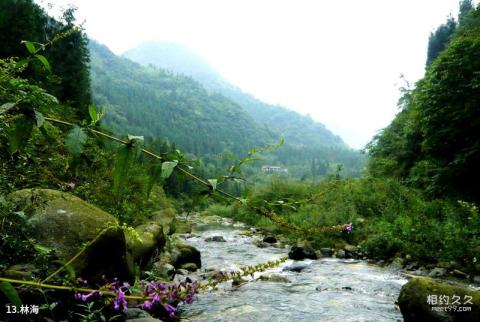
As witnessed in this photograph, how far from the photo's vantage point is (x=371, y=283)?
10.0m

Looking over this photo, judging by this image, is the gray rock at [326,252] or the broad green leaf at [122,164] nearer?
the broad green leaf at [122,164]

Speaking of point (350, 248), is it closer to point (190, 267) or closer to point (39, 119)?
point (190, 267)

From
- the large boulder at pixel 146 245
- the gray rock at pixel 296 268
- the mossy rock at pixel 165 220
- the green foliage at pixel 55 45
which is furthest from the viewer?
the green foliage at pixel 55 45

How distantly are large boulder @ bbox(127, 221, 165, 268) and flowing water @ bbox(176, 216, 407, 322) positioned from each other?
1563 millimetres

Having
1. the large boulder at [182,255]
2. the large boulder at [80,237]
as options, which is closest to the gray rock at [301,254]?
the large boulder at [182,255]

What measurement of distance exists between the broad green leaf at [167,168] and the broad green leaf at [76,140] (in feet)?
0.92

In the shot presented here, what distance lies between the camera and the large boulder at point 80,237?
5.16m

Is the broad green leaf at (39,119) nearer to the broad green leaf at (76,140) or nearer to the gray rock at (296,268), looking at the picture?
the broad green leaf at (76,140)

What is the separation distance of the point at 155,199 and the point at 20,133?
16462 millimetres

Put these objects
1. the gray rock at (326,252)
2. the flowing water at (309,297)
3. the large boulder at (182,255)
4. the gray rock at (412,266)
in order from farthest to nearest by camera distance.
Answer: the gray rock at (326,252) < the gray rock at (412,266) < the large boulder at (182,255) < the flowing water at (309,297)

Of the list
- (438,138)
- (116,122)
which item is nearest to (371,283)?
(438,138)

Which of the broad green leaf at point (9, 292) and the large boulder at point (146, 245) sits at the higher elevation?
the broad green leaf at point (9, 292)

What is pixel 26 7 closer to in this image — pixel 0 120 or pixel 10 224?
pixel 10 224

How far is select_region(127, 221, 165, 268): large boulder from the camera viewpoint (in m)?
7.81
